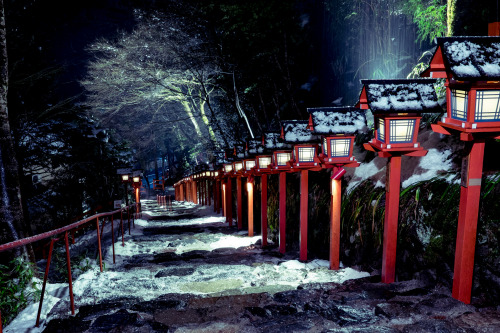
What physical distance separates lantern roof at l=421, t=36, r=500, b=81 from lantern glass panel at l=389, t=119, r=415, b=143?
0.91m

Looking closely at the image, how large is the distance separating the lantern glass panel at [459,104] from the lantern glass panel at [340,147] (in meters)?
2.33

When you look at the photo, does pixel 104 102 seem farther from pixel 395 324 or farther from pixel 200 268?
pixel 395 324

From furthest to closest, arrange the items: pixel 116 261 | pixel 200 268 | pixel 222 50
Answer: pixel 222 50 < pixel 116 261 < pixel 200 268

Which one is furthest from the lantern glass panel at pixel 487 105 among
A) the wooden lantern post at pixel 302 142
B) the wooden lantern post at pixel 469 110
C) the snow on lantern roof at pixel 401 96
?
the wooden lantern post at pixel 302 142

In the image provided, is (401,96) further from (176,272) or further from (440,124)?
(176,272)

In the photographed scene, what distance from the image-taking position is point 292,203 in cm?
1001

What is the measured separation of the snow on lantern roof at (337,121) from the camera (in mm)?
5730

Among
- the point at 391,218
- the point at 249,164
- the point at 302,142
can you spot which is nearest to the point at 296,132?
the point at 302,142

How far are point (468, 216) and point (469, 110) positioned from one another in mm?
1320

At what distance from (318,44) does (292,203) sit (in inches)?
Result: 524

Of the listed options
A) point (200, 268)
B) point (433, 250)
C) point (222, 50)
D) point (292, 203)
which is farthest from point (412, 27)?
point (200, 268)

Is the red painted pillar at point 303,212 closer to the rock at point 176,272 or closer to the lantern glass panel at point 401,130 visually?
the rock at point 176,272

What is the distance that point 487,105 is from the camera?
131 inches

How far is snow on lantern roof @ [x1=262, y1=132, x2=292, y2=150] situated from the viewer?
8547 millimetres
